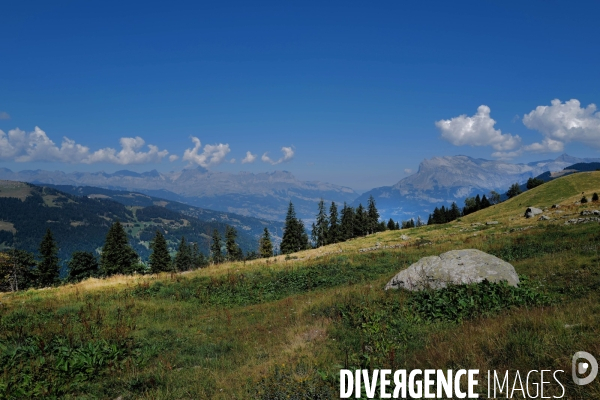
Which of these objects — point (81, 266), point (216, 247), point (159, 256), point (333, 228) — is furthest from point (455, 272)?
point (216, 247)

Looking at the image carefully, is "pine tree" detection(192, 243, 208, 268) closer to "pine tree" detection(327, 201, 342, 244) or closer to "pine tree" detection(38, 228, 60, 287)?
"pine tree" detection(38, 228, 60, 287)

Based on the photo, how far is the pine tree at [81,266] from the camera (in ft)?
228

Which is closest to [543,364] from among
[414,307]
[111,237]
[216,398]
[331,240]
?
[414,307]

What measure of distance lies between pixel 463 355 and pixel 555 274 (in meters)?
8.51

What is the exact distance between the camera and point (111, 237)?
6438 cm

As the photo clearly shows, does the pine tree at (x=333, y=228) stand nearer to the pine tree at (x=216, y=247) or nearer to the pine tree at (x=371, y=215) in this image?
the pine tree at (x=371, y=215)

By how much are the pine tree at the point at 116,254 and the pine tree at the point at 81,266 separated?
309 inches

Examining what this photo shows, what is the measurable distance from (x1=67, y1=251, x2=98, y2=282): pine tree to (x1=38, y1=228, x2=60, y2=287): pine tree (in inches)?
183

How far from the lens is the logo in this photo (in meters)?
4.41

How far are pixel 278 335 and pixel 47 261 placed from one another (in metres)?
78.1

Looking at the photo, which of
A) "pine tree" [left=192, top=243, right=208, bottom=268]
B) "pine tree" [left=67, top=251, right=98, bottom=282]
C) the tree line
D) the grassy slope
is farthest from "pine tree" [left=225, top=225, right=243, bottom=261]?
the grassy slope

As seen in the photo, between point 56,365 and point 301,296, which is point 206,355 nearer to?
point 56,365

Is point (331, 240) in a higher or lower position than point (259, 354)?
lower

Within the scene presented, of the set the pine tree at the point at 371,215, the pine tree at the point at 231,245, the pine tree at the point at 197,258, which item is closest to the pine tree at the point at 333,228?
the pine tree at the point at 371,215
